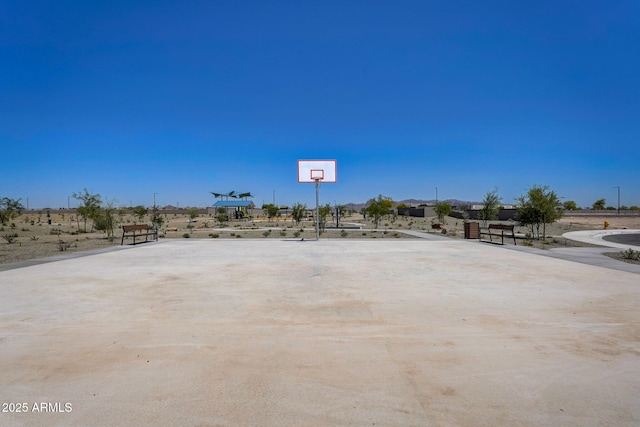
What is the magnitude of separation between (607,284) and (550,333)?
173 inches

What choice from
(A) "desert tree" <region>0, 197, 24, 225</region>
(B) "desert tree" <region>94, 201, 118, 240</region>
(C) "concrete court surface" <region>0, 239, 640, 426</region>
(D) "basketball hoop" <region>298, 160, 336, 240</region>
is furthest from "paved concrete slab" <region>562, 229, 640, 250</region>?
(A) "desert tree" <region>0, 197, 24, 225</region>

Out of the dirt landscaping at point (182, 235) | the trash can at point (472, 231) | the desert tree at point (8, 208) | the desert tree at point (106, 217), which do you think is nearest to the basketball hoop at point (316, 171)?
the dirt landscaping at point (182, 235)

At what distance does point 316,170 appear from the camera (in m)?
22.0

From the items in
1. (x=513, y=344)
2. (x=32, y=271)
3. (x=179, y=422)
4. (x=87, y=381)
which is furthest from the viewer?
(x=32, y=271)

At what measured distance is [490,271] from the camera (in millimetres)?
9578

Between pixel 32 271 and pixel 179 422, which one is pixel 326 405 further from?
pixel 32 271

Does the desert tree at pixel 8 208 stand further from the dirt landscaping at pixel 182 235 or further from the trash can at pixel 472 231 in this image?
the trash can at pixel 472 231

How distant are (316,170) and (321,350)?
18216mm

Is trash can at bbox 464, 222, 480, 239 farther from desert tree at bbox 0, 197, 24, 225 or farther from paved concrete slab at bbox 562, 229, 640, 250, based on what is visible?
desert tree at bbox 0, 197, 24, 225

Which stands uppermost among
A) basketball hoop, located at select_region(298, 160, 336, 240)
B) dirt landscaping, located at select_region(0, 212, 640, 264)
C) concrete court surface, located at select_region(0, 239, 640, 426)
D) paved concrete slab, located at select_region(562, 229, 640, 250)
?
basketball hoop, located at select_region(298, 160, 336, 240)

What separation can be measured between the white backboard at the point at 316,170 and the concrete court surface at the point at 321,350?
13706 mm

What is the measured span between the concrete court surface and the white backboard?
1371 cm

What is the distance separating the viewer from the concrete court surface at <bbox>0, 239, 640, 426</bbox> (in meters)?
3.07

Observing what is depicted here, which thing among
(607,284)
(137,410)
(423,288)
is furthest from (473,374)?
(607,284)
